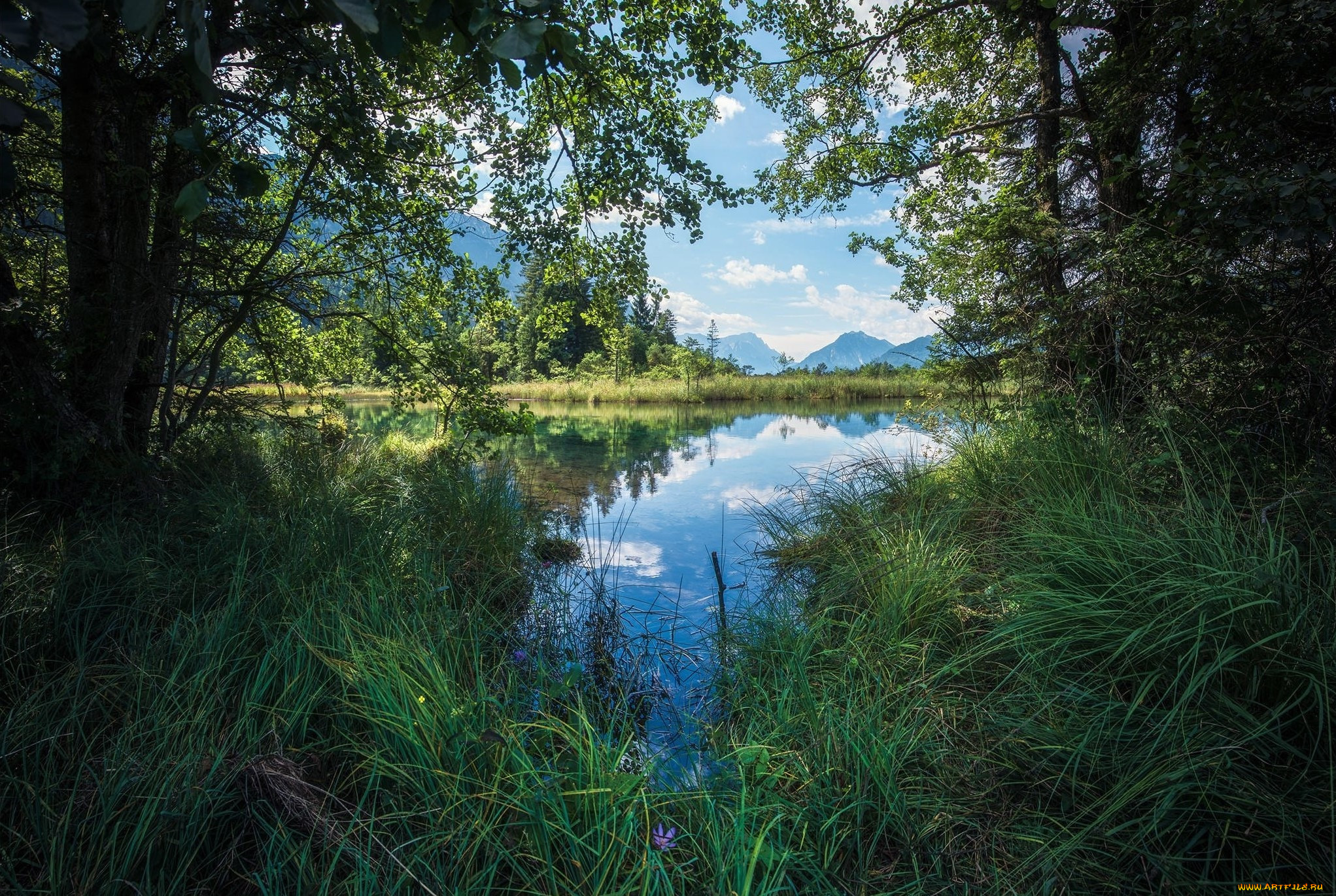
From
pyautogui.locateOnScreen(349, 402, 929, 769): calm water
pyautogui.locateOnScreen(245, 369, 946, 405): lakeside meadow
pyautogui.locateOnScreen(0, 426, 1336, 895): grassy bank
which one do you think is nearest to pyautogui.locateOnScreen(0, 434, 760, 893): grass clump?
pyautogui.locateOnScreen(0, 426, 1336, 895): grassy bank

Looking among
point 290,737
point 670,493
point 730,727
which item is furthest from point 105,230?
point 670,493

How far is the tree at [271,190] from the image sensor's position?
2.97 m

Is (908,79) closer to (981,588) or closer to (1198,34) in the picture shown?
(1198,34)

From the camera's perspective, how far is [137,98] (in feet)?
11.7

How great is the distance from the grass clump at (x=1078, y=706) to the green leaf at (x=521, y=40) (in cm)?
204

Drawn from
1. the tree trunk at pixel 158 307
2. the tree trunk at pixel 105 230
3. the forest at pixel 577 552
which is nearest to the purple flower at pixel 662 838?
the forest at pixel 577 552

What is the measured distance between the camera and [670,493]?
27.2 ft

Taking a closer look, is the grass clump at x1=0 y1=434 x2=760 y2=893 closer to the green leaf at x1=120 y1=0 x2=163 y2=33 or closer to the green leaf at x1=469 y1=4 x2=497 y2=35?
the green leaf at x1=120 y1=0 x2=163 y2=33

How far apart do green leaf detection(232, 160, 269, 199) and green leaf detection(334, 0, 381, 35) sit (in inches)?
24.7

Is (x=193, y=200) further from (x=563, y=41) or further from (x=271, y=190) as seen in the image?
(x=271, y=190)

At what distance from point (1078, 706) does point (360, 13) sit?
105 inches

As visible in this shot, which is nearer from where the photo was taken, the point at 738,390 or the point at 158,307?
the point at 158,307

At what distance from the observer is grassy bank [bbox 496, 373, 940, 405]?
29.1 m

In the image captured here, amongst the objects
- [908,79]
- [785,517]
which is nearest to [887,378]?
[908,79]
